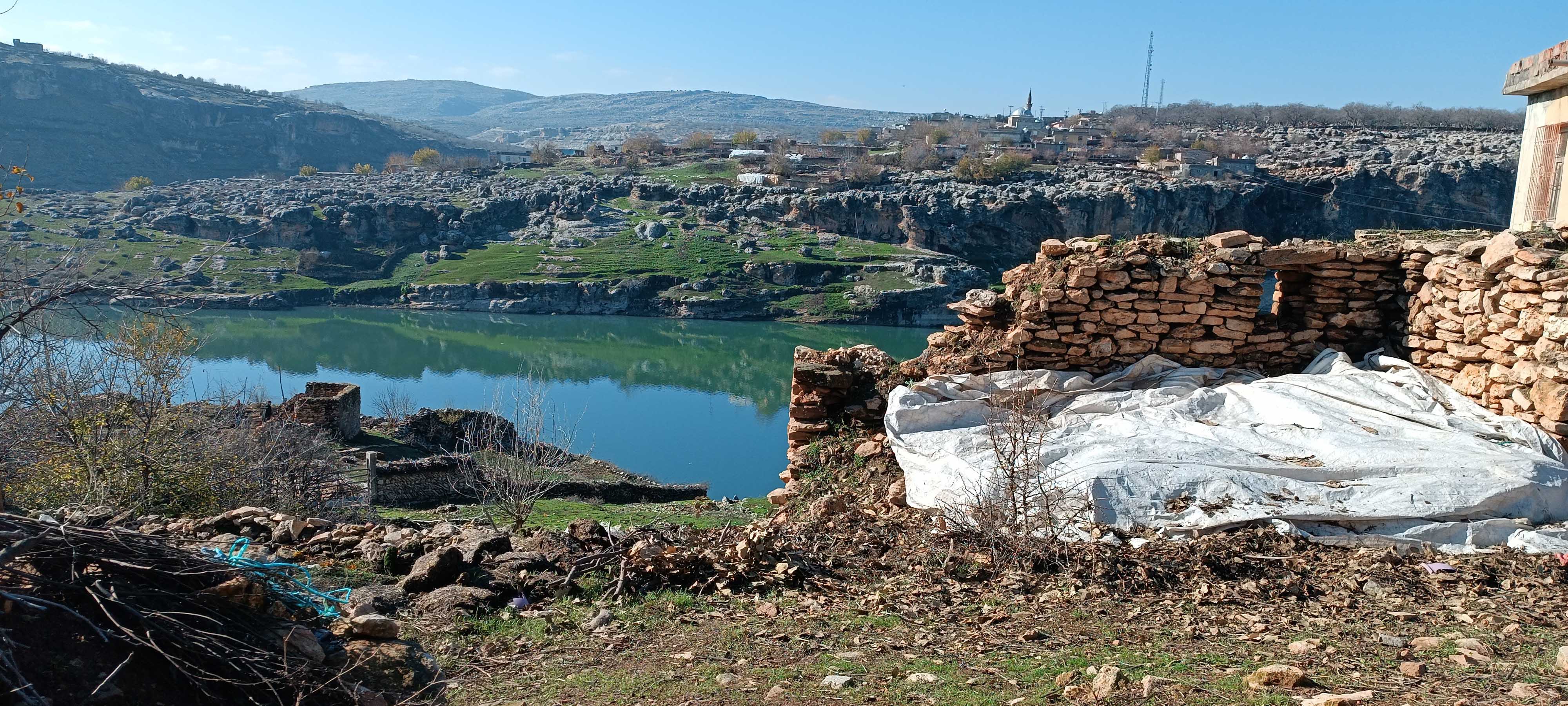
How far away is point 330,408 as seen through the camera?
21828mm

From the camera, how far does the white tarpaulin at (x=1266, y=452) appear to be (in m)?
5.48

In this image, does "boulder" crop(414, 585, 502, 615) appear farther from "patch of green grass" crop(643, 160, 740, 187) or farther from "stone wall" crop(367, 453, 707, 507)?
"patch of green grass" crop(643, 160, 740, 187)

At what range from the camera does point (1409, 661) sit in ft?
12.4

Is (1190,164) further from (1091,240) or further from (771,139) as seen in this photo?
(1091,240)

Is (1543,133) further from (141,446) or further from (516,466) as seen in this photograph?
(141,446)

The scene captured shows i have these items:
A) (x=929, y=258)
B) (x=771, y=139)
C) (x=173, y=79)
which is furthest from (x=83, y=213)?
(x=173, y=79)

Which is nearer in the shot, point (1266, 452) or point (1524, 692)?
point (1524, 692)

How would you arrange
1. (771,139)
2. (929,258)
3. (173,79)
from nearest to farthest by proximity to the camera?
(929,258)
(771,139)
(173,79)

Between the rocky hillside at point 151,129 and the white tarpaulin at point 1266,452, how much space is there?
8893 cm

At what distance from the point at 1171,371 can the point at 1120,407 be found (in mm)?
797

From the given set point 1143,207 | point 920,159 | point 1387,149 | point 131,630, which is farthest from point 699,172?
point 131,630

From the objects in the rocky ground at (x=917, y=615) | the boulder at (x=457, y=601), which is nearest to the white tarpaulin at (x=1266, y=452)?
the rocky ground at (x=917, y=615)

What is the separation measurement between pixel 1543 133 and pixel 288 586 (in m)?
12.5

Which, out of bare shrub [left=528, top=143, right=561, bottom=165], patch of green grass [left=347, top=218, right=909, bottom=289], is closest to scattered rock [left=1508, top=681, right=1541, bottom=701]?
patch of green grass [left=347, top=218, right=909, bottom=289]
